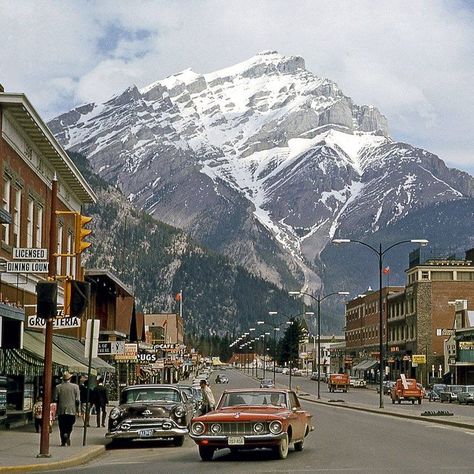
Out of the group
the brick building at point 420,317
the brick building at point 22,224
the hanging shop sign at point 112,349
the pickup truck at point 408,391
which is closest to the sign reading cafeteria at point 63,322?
the brick building at point 22,224

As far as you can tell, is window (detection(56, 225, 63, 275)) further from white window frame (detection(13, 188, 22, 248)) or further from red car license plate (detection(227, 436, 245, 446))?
red car license plate (detection(227, 436, 245, 446))

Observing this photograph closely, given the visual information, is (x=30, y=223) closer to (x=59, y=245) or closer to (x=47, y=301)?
(x=59, y=245)

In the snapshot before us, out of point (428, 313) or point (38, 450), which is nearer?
point (38, 450)

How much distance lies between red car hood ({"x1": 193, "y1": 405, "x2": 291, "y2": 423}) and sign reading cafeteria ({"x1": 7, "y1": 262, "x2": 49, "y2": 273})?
5.01 m

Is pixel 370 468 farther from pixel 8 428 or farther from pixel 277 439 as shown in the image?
pixel 8 428

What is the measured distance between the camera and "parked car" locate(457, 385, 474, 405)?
71.1 metres

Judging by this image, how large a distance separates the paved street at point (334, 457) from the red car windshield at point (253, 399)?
4.02 feet

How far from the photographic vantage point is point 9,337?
101 feet

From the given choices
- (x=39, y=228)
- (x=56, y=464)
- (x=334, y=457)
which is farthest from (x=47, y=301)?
(x=39, y=228)

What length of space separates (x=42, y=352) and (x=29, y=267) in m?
12.8

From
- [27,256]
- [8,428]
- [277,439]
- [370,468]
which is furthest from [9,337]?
[370,468]

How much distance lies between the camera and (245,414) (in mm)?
22328

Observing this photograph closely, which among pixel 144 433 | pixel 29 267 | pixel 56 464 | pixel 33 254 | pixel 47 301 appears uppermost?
pixel 33 254

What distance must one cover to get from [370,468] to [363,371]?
129006 millimetres
